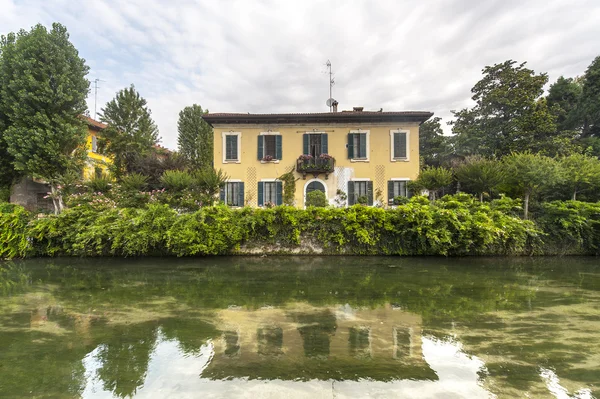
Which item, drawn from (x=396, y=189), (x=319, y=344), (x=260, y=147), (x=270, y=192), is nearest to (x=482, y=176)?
(x=396, y=189)

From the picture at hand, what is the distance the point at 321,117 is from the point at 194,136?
15.6 metres

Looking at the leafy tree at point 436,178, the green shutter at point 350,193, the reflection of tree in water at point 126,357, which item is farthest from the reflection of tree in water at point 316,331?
the green shutter at point 350,193

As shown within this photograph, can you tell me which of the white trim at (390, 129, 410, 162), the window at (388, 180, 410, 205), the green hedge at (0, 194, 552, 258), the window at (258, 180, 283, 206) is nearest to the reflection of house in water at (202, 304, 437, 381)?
the green hedge at (0, 194, 552, 258)

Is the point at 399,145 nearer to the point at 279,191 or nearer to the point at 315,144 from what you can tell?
the point at 315,144

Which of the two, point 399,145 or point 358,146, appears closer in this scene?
point 399,145

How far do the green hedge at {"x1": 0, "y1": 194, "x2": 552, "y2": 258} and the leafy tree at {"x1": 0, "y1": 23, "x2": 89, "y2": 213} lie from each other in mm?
5107

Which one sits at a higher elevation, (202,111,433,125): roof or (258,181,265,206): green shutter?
(202,111,433,125): roof

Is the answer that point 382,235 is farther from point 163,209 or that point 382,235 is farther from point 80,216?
point 80,216

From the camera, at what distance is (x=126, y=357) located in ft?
11.8

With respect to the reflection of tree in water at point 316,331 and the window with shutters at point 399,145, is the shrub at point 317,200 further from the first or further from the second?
the reflection of tree in water at point 316,331

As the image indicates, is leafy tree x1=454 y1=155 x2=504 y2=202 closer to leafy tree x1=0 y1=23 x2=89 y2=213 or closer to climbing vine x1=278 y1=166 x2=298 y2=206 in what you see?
climbing vine x1=278 y1=166 x2=298 y2=206

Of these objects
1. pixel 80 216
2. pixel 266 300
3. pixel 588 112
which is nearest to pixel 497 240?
pixel 266 300

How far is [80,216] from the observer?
11.1 metres

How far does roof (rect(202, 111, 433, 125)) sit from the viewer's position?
17.0m
